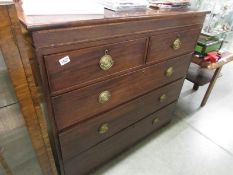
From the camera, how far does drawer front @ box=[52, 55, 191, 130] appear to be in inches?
30.8

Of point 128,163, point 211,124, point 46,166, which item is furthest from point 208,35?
point 46,166

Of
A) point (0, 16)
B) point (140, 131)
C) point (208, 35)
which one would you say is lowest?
point (140, 131)

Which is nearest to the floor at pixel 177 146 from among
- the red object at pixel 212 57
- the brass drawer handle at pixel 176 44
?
the red object at pixel 212 57

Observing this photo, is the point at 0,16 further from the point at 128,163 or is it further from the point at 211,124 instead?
the point at 211,124

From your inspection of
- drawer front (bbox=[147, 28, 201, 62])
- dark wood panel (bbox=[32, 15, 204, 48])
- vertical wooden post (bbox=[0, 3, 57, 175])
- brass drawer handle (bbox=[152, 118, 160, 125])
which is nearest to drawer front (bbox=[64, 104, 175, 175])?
brass drawer handle (bbox=[152, 118, 160, 125])

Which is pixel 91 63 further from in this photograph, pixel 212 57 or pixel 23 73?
pixel 212 57

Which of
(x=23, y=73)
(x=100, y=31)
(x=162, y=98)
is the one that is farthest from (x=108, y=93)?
(x=162, y=98)

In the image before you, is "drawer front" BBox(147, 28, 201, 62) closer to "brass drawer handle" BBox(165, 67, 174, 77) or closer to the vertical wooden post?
"brass drawer handle" BBox(165, 67, 174, 77)

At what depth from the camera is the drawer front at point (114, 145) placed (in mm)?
1061

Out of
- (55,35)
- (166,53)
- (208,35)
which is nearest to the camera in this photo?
(55,35)

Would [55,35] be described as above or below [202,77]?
above

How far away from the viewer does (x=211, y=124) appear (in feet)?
5.80

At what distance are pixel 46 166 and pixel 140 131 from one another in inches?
28.0

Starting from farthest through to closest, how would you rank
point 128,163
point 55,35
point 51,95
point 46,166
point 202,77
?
point 202,77 < point 128,163 < point 46,166 < point 51,95 < point 55,35
